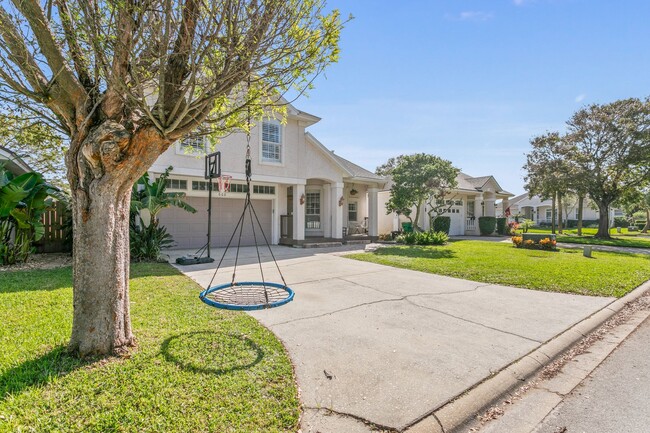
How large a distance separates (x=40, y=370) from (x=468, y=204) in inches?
1097

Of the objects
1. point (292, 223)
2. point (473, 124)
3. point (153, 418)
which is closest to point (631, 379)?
point (153, 418)

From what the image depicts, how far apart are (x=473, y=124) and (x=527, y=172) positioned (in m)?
10.8

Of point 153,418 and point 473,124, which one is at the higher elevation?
point 473,124

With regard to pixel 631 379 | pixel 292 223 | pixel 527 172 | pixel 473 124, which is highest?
pixel 473 124

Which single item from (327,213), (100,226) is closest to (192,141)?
(100,226)

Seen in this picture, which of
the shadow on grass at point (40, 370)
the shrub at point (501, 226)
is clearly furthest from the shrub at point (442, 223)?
the shadow on grass at point (40, 370)

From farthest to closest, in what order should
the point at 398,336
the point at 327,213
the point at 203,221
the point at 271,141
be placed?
the point at 327,213
the point at 271,141
the point at 203,221
the point at 398,336

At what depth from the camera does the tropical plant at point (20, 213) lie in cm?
812

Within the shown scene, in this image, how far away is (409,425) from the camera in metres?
2.46

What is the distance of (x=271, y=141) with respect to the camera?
14109mm

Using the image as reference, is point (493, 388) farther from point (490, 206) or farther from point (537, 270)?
point (490, 206)

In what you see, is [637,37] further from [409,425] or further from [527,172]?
[527,172]

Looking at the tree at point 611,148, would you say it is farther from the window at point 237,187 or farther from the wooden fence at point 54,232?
the wooden fence at point 54,232

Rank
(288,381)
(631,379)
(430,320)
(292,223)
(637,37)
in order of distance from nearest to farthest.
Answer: (288,381), (631,379), (430,320), (637,37), (292,223)
